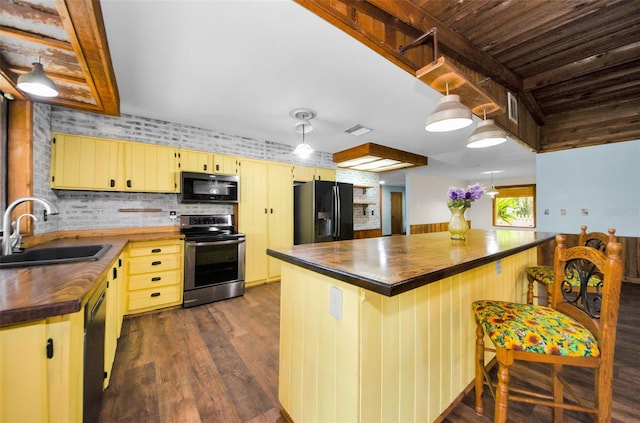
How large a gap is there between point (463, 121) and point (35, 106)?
12.8ft

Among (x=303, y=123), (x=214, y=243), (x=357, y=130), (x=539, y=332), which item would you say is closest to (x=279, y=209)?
(x=214, y=243)

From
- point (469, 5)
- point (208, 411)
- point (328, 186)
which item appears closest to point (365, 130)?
point (328, 186)

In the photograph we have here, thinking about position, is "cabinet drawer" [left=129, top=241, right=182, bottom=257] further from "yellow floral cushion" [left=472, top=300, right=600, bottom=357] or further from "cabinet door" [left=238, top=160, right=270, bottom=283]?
"yellow floral cushion" [left=472, top=300, right=600, bottom=357]

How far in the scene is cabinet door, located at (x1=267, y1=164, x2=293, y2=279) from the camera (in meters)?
4.21

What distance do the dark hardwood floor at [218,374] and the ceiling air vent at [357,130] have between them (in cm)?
277

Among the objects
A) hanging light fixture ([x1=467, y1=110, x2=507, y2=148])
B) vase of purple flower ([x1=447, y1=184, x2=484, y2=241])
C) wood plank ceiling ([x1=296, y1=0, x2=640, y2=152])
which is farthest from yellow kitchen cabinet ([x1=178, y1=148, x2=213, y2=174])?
hanging light fixture ([x1=467, y1=110, x2=507, y2=148])

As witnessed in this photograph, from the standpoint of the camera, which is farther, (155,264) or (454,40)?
(155,264)

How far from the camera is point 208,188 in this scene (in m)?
3.55

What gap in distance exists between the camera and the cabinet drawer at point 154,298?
2.85 meters

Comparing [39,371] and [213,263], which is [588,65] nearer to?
[39,371]

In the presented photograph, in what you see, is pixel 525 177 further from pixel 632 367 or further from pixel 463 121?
pixel 463 121

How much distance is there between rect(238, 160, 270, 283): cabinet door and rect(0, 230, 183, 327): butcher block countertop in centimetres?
253

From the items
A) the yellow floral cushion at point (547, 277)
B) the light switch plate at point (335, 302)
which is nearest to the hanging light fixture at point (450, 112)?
the light switch plate at point (335, 302)

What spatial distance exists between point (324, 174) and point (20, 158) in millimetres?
3922
